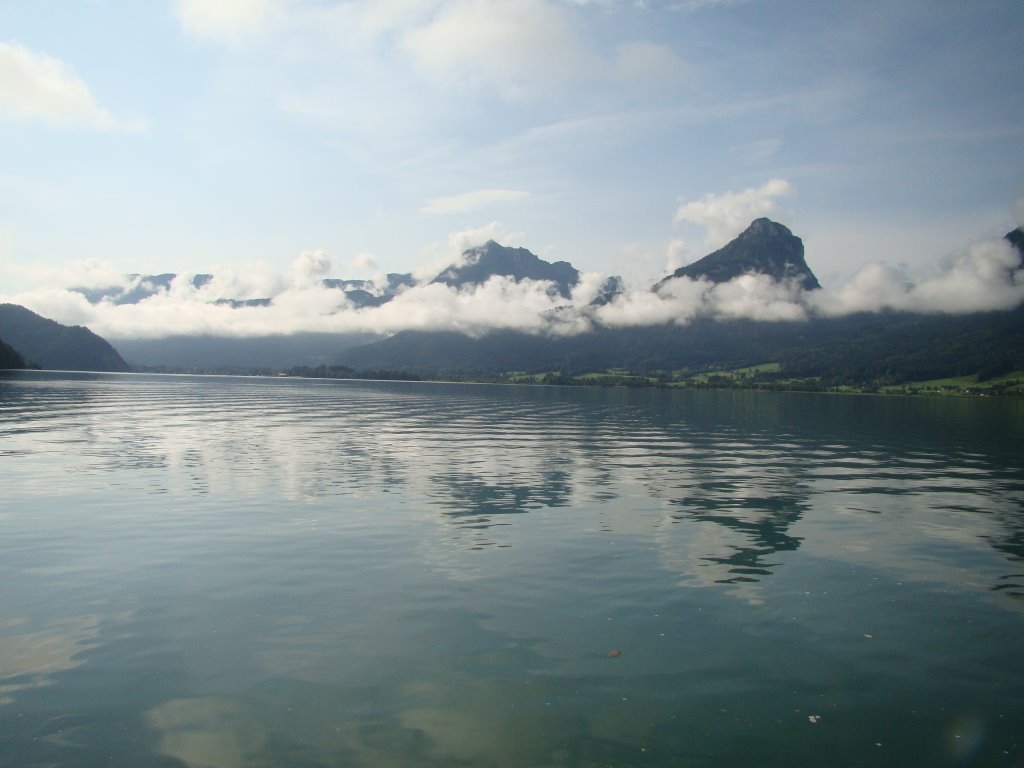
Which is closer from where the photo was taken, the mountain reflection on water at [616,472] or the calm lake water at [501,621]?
the calm lake water at [501,621]

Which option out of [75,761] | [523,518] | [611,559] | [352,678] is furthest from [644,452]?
[75,761]

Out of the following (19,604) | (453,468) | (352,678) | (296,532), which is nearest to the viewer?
(352,678)

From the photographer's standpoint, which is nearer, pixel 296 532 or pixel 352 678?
pixel 352 678

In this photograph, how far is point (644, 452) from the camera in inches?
2672

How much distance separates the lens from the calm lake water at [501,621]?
47.0 ft

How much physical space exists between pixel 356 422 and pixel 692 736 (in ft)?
299

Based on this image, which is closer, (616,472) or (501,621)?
(501,621)

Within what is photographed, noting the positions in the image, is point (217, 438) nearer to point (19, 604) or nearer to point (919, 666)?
point (19, 604)

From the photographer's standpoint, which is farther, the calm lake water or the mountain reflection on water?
the mountain reflection on water

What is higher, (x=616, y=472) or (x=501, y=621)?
(x=501, y=621)

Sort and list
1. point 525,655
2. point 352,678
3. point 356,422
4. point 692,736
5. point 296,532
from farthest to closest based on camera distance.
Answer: point 356,422 < point 296,532 < point 525,655 < point 352,678 < point 692,736

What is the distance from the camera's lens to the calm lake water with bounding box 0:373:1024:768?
14312mm

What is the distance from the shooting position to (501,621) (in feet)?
68.0

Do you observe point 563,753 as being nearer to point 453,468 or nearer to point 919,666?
point 919,666
